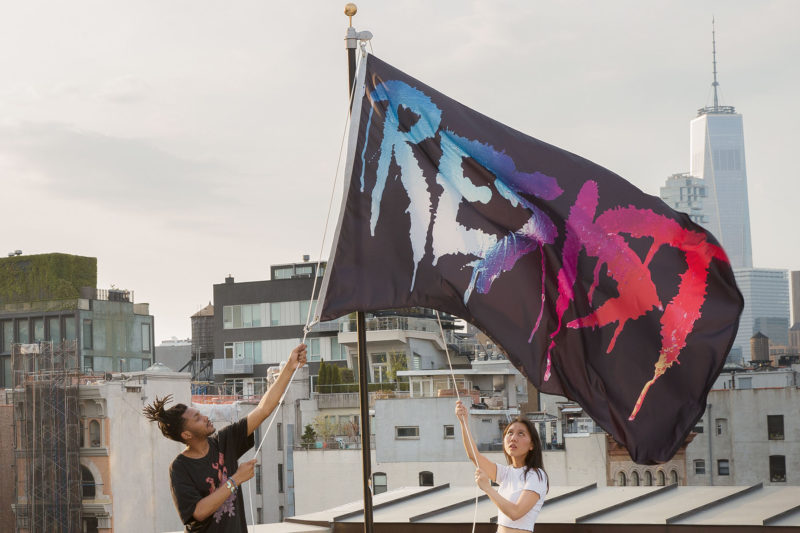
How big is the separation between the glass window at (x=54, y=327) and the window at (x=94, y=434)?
925 inches

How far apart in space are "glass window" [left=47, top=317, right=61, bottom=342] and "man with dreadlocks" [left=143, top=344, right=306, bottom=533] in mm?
71372

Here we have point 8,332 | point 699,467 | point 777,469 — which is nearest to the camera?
point 777,469

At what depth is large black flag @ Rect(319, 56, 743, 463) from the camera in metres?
7.83

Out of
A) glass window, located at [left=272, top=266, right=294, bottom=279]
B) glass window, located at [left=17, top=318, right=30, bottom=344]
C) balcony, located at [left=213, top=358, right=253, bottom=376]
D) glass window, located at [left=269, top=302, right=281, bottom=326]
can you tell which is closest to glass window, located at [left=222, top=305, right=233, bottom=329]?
balcony, located at [left=213, top=358, right=253, bottom=376]

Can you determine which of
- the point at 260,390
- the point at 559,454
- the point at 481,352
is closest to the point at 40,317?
the point at 260,390

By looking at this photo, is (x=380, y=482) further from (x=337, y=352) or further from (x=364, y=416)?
(x=364, y=416)

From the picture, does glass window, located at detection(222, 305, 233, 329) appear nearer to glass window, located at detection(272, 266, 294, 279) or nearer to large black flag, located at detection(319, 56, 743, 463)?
glass window, located at detection(272, 266, 294, 279)

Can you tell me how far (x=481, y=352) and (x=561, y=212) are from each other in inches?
2480

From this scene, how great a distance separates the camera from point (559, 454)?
1708 inches

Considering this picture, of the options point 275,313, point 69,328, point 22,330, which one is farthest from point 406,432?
point 22,330

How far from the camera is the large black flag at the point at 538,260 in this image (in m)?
7.83

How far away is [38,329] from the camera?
76.7 m

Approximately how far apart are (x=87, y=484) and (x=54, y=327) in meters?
24.7

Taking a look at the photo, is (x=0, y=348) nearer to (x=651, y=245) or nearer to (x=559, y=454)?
(x=559, y=454)
